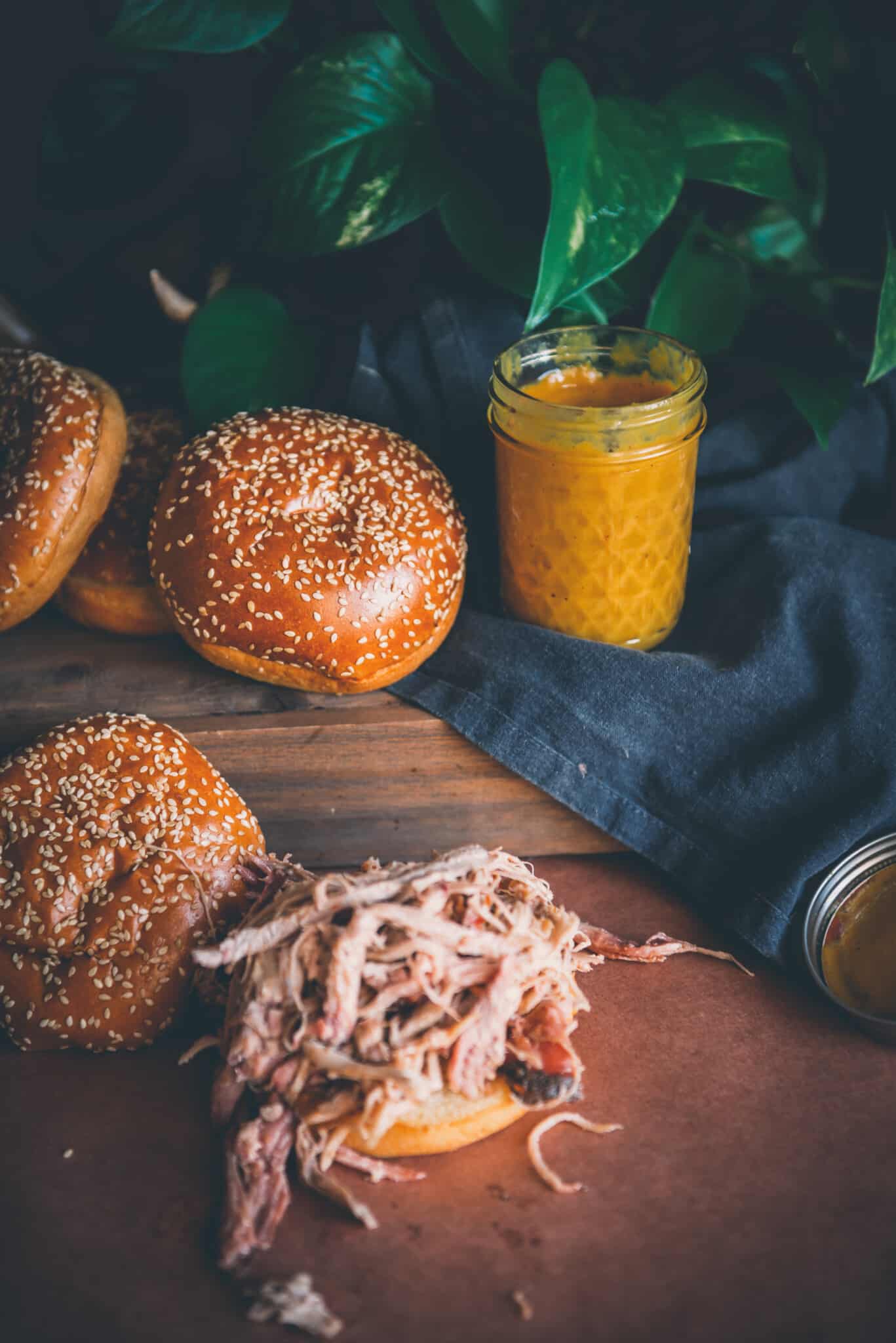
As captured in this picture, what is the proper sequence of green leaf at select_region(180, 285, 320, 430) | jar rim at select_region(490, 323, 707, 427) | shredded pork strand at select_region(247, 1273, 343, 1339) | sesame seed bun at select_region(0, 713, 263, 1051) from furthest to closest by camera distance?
green leaf at select_region(180, 285, 320, 430) → jar rim at select_region(490, 323, 707, 427) → sesame seed bun at select_region(0, 713, 263, 1051) → shredded pork strand at select_region(247, 1273, 343, 1339)

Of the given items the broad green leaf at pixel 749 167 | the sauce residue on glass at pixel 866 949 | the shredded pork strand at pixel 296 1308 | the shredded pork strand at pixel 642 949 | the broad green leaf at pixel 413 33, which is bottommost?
the shredded pork strand at pixel 642 949

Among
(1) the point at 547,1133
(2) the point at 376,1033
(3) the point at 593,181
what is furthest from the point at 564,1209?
(3) the point at 593,181

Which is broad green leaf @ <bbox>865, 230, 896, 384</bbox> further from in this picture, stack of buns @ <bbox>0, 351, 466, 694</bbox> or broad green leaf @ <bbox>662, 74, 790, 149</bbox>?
stack of buns @ <bbox>0, 351, 466, 694</bbox>

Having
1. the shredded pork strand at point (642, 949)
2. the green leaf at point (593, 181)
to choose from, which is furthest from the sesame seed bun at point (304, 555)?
the shredded pork strand at point (642, 949)

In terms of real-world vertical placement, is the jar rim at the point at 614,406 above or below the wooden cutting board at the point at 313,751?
above

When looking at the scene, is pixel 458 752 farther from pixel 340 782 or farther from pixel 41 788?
pixel 41 788

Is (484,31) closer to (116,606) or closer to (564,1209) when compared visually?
(116,606)

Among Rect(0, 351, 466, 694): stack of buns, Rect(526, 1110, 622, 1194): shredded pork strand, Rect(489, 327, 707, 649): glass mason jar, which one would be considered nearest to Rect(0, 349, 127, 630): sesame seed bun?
Rect(0, 351, 466, 694): stack of buns

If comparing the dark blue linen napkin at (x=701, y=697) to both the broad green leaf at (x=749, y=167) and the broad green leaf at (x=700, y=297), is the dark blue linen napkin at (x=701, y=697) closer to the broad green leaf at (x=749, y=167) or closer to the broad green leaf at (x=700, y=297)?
the broad green leaf at (x=700, y=297)
